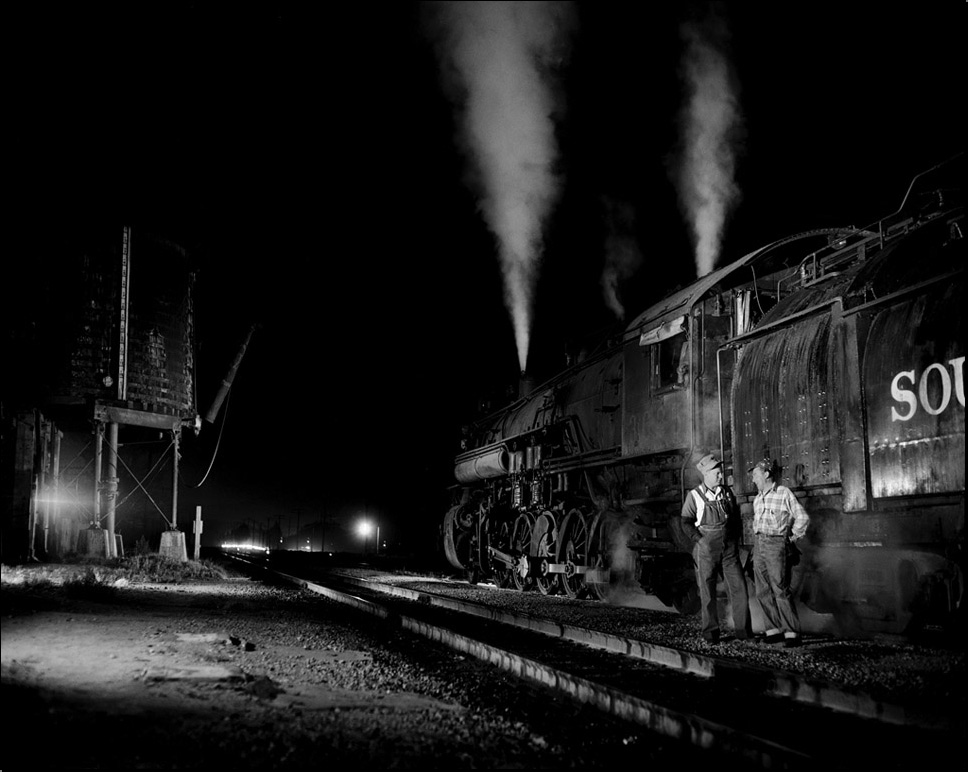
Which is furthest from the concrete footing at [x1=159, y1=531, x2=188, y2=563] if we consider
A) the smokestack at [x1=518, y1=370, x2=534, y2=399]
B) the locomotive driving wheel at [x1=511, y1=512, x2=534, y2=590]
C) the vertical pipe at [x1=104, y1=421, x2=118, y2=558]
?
the smokestack at [x1=518, y1=370, x2=534, y2=399]

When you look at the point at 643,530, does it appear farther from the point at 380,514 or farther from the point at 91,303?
the point at 380,514

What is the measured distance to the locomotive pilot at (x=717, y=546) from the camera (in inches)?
307

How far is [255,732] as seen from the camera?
13.7 ft

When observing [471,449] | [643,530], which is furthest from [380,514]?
[643,530]

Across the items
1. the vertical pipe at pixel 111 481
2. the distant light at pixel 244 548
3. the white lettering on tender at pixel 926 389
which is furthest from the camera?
the distant light at pixel 244 548

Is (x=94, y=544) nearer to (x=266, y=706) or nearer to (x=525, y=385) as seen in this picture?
(x=525, y=385)

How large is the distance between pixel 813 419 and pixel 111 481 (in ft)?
52.9

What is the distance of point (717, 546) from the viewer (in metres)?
7.87

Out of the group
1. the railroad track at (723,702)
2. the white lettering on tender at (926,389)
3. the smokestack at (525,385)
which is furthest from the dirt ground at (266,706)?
the smokestack at (525,385)

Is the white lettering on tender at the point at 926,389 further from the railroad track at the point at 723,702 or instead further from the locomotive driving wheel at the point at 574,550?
the locomotive driving wheel at the point at 574,550

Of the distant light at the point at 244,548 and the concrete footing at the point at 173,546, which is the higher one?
the concrete footing at the point at 173,546

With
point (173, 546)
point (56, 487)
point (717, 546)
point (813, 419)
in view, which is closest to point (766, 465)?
point (813, 419)

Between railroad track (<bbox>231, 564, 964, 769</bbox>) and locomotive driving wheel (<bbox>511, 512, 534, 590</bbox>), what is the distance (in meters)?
6.39

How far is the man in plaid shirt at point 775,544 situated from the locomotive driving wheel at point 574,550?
5.00 metres
